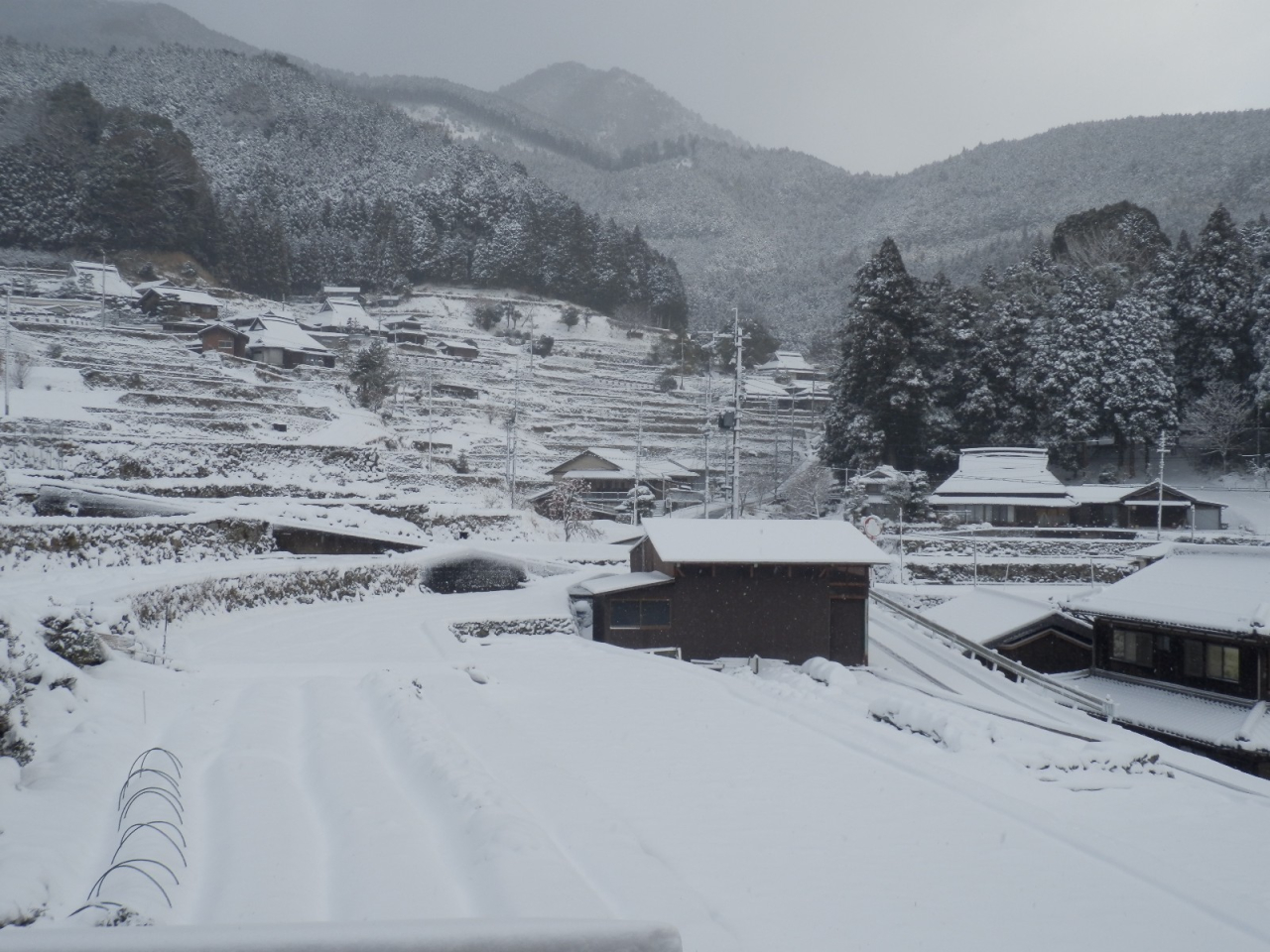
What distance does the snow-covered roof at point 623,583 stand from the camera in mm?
18263

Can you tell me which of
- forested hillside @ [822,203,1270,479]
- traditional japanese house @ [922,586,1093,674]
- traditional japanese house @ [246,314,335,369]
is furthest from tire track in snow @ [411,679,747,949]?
traditional japanese house @ [246,314,335,369]

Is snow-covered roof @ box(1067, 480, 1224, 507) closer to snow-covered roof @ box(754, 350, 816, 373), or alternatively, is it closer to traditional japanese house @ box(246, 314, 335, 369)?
snow-covered roof @ box(754, 350, 816, 373)

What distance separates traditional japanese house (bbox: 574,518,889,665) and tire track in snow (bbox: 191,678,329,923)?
10.9 metres

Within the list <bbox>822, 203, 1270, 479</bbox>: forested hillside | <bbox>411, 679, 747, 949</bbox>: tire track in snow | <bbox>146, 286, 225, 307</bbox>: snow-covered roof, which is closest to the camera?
<bbox>411, 679, 747, 949</bbox>: tire track in snow

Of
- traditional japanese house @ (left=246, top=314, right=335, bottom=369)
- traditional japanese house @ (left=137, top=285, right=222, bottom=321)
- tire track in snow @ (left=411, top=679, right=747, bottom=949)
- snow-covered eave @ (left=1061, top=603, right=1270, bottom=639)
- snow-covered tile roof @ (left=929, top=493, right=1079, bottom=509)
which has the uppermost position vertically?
traditional japanese house @ (left=137, top=285, right=222, bottom=321)

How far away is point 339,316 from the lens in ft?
203

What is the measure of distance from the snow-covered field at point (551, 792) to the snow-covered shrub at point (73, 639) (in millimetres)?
100

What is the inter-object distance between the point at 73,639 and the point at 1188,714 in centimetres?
1803

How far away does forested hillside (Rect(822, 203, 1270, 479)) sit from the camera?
37.6m

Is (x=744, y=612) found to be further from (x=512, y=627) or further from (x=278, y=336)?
(x=278, y=336)

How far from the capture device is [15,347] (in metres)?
34.9

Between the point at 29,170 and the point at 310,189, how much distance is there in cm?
3262

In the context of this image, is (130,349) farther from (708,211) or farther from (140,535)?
(708,211)

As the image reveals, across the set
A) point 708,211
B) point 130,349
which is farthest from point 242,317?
point 708,211
